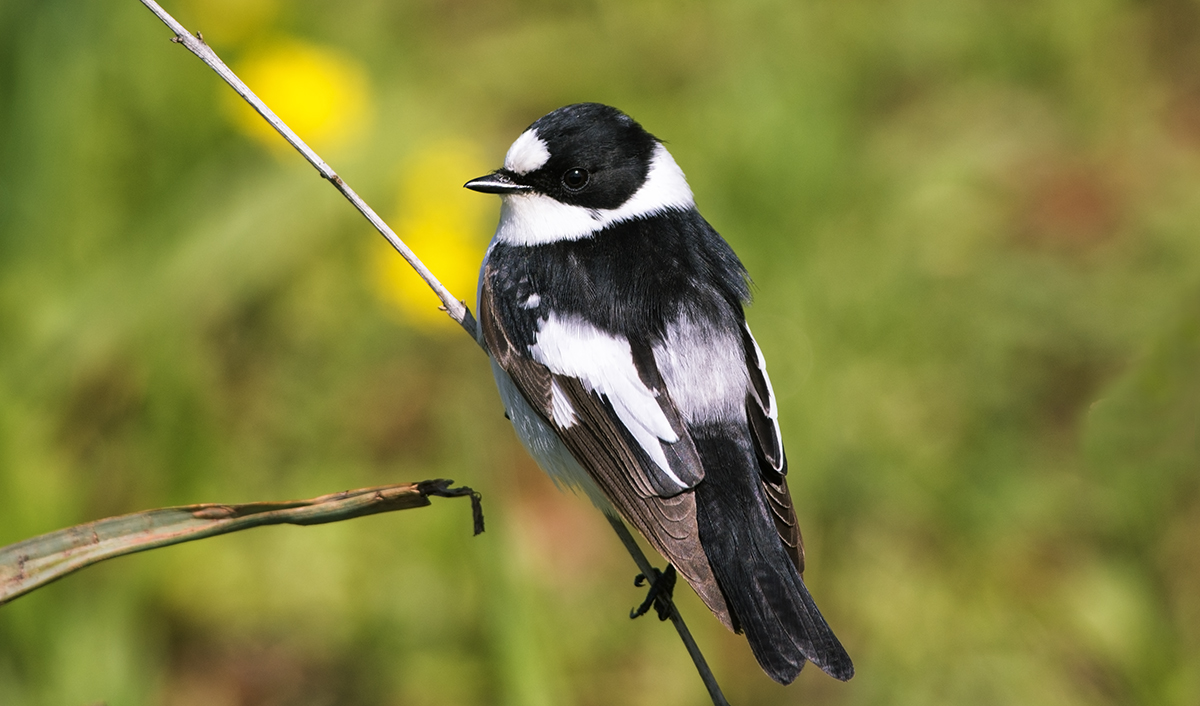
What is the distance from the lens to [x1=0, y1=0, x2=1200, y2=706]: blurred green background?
3361 mm

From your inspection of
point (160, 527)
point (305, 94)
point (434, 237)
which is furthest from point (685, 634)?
point (305, 94)

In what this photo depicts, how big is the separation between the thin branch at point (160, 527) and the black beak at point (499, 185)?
119 cm

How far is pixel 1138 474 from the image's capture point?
10.8 feet

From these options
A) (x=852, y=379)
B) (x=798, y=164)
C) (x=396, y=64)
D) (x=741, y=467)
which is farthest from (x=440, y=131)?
(x=741, y=467)

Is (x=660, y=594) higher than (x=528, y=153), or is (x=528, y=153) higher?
(x=528, y=153)

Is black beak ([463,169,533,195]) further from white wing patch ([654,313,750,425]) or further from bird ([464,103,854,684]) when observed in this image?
white wing patch ([654,313,750,425])

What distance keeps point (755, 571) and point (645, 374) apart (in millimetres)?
496

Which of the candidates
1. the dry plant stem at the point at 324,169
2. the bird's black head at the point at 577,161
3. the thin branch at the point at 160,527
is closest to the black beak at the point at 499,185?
the bird's black head at the point at 577,161

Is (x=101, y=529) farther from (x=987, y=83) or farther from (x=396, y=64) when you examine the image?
(x=987, y=83)

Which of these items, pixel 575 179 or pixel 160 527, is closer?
pixel 160 527

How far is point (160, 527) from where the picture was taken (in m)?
1.77

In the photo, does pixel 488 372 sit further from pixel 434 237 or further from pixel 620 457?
pixel 620 457

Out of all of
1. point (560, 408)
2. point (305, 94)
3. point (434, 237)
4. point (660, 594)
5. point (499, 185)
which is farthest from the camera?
point (305, 94)

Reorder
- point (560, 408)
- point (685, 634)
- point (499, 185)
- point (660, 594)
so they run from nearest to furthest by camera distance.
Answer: point (685, 634) → point (560, 408) → point (660, 594) → point (499, 185)
